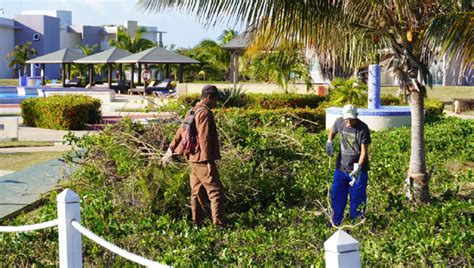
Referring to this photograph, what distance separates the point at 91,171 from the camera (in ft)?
33.1

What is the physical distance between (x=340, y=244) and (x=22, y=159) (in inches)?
489

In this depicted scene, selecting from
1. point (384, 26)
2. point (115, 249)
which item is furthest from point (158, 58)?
point (115, 249)

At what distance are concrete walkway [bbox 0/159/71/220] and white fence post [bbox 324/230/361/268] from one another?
6504mm

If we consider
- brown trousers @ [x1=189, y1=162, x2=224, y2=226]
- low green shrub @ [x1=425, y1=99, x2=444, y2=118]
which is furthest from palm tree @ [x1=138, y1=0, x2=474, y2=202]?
low green shrub @ [x1=425, y1=99, x2=444, y2=118]

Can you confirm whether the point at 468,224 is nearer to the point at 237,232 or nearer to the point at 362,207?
the point at 362,207

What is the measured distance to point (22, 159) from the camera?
49.5 ft

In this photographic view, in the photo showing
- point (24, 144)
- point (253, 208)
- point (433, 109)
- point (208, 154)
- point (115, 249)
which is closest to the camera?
point (115, 249)

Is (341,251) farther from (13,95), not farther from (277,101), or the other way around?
(13,95)

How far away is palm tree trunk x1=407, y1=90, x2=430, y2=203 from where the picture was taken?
9344 mm

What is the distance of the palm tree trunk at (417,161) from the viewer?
9344 mm

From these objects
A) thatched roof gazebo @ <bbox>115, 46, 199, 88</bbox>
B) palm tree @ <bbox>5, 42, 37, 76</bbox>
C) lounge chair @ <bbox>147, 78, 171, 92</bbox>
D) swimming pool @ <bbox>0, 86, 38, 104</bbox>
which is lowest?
swimming pool @ <bbox>0, 86, 38, 104</bbox>

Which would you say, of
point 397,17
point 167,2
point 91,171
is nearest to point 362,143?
point 397,17

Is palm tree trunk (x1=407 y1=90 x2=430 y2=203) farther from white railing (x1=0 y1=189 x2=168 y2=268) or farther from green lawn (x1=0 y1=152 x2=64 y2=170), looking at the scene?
green lawn (x1=0 y1=152 x2=64 y2=170)

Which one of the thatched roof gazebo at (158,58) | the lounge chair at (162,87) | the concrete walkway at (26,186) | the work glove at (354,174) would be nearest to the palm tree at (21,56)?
the lounge chair at (162,87)
